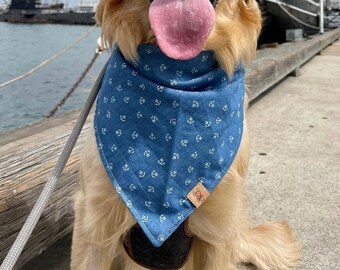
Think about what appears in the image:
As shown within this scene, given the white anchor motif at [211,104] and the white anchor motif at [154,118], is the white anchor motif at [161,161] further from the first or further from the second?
the white anchor motif at [211,104]

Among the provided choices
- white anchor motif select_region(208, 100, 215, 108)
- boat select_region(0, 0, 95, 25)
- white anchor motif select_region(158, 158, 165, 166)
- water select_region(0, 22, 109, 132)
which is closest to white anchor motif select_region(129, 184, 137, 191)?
white anchor motif select_region(158, 158, 165, 166)

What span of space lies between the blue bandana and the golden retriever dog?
2 centimetres

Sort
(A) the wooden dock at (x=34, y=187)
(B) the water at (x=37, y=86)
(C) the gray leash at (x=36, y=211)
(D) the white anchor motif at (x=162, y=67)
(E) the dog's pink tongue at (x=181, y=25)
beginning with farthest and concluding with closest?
(B) the water at (x=37, y=86) < (A) the wooden dock at (x=34, y=187) < (D) the white anchor motif at (x=162, y=67) < (E) the dog's pink tongue at (x=181, y=25) < (C) the gray leash at (x=36, y=211)

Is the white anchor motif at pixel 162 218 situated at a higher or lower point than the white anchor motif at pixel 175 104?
lower

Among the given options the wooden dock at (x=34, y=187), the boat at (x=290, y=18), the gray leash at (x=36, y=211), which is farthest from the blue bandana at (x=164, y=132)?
the boat at (x=290, y=18)

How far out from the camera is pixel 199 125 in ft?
5.87

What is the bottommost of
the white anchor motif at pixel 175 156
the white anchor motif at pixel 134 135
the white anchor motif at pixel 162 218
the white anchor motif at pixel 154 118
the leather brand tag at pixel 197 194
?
the white anchor motif at pixel 162 218

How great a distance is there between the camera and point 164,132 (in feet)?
5.83

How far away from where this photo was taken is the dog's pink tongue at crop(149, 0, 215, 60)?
1608 millimetres

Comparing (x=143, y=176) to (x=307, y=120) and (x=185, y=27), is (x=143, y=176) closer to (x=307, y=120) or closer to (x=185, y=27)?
(x=185, y=27)

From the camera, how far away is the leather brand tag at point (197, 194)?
1.81 meters

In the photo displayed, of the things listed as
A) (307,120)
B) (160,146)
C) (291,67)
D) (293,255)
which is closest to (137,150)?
(160,146)

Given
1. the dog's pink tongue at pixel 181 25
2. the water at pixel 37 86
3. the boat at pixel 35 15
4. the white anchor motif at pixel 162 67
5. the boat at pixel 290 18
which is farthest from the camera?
the boat at pixel 35 15

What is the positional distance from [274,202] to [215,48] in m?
1.73
